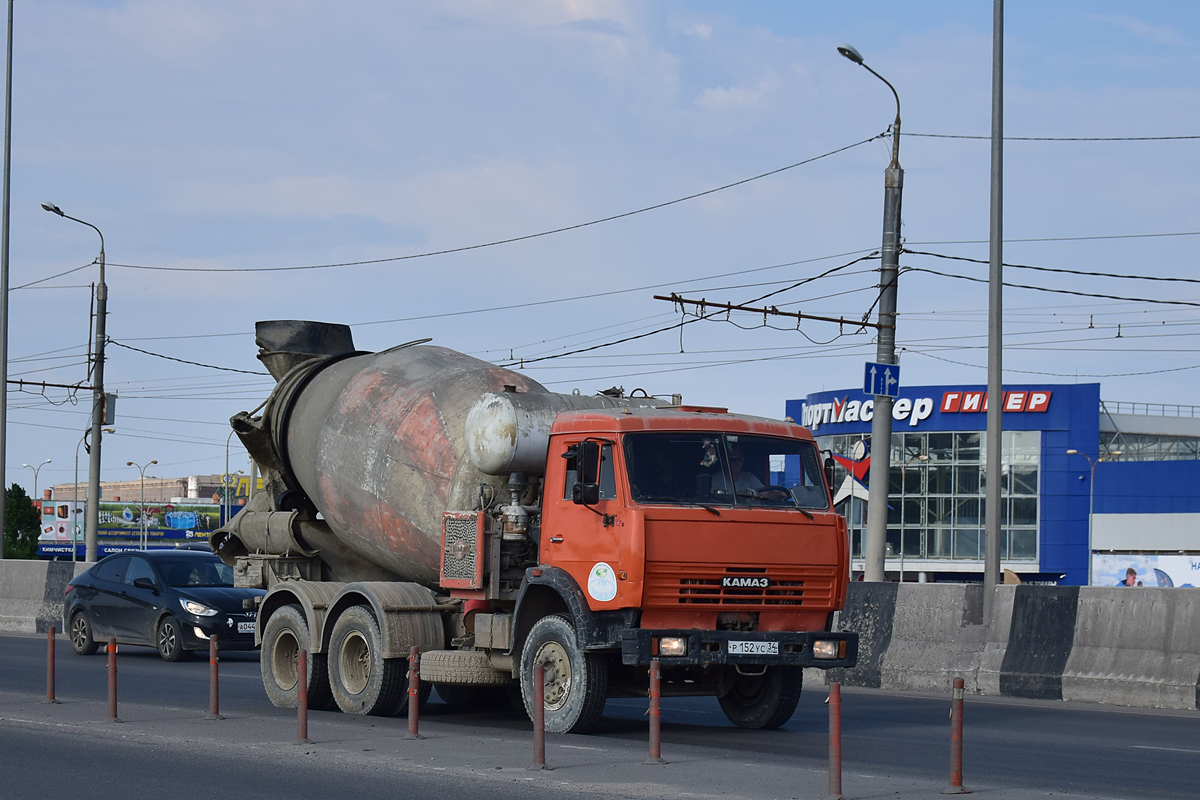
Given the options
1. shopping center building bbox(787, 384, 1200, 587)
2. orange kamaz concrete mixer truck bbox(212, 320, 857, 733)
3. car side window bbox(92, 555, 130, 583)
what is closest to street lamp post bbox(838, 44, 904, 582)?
orange kamaz concrete mixer truck bbox(212, 320, 857, 733)

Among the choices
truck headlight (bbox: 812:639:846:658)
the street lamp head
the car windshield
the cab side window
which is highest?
the street lamp head

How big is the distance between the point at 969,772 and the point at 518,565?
15.0 feet

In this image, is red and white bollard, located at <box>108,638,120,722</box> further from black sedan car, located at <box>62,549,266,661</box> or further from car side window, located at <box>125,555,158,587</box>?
car side window, located at <box>125,555,158,587</box>

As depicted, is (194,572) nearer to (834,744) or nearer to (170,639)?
(170,639)

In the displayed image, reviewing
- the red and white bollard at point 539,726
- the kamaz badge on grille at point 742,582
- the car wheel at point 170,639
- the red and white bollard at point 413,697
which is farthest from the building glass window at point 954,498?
the red and white bollard at point 539,726

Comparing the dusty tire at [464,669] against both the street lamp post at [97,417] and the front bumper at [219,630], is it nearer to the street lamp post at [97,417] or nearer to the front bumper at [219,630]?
the front bumper at [219,630]

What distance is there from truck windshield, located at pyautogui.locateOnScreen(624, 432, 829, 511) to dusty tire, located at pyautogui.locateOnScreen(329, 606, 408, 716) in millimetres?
3298

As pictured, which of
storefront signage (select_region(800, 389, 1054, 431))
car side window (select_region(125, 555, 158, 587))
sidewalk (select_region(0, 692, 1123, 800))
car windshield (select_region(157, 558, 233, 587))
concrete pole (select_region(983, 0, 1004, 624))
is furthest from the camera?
storefront signage (select_region(800, 389, 1054, 431))

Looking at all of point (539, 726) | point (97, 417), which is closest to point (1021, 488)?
point (97, 417)

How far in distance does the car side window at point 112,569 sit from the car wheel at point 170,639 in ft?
4.45

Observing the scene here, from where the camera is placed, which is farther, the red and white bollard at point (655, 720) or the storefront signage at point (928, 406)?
the storefront signage at point (928, 406)

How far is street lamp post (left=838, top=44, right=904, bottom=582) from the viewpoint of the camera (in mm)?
20859

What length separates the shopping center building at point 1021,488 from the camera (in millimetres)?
74312

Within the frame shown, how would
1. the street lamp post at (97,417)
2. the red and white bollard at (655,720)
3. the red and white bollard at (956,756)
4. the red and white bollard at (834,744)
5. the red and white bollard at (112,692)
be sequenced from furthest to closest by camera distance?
the street lamp post at (97,417) < the red and white bollard at (112,692) < the red and white bollard at (655,720) < the red and white bollard at (956,756) < the red and white bollard at (834,744)
